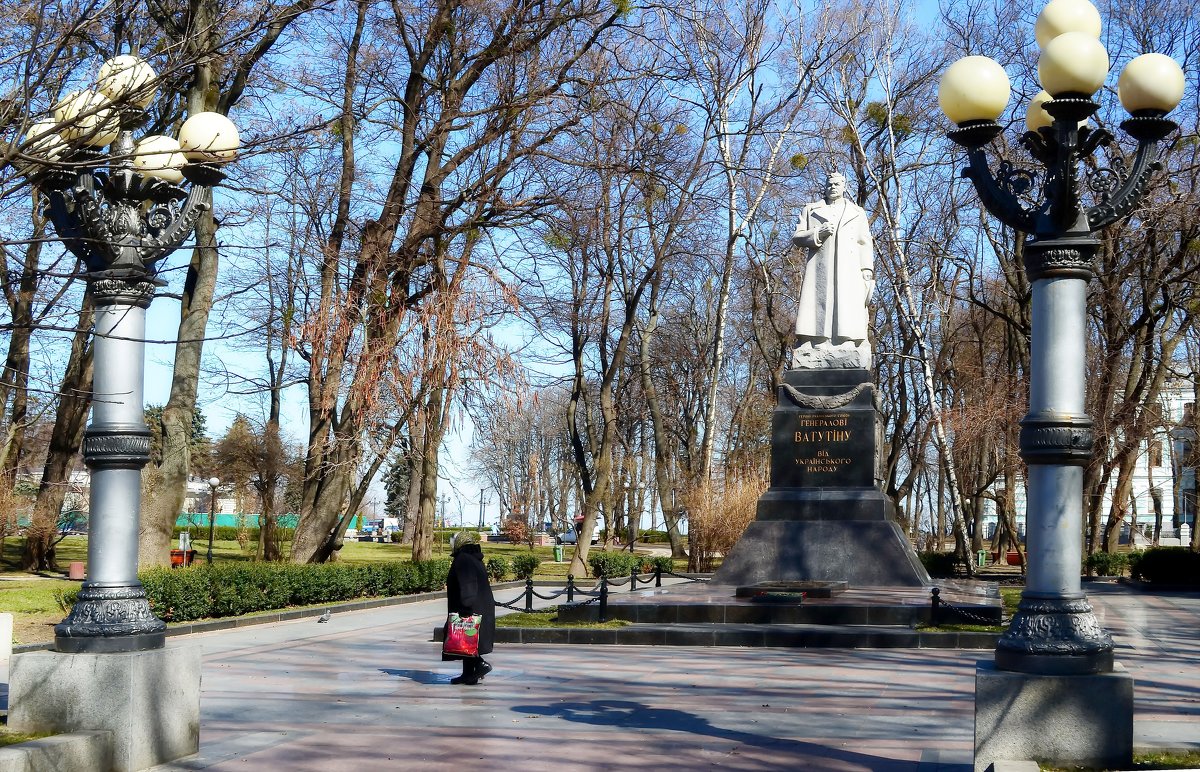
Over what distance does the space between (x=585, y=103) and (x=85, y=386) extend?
14821mm

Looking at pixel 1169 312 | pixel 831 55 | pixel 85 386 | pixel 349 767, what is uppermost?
pixel 831 55

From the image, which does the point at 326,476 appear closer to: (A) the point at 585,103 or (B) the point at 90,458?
(A) the point at 585,103

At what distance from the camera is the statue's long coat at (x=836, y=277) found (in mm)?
21562

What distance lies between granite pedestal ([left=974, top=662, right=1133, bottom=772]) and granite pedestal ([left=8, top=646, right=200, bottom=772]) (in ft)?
16.2

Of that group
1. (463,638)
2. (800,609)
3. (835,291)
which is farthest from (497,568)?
(463,638)

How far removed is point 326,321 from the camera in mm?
20953

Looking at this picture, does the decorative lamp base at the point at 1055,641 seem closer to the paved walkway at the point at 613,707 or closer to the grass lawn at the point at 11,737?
the paved walkway at the point at 613,707

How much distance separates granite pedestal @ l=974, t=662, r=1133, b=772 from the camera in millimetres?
6773

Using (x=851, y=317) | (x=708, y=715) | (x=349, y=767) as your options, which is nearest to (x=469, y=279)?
(x=851, y=317)

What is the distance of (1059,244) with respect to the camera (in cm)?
745

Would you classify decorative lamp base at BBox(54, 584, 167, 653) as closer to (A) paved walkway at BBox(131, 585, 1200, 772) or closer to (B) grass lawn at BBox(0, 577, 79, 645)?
(A) paved walkway at BBox(131, 585, 1200, 772)

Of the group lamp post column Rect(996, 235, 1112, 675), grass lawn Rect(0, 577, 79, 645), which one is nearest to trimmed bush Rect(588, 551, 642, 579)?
grass lawn Rect(0, 577, 79, 645)

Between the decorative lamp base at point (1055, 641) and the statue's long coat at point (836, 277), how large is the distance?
14.6 metres

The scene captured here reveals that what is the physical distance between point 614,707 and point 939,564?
24.3 metres
